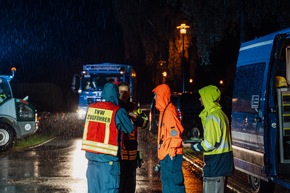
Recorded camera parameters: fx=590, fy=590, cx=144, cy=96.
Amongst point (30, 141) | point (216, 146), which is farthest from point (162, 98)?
point (30, 141)

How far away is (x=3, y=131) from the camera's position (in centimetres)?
1747

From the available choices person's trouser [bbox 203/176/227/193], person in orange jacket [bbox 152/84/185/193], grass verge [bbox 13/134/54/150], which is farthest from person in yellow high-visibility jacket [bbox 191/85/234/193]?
grass verge [bbox 13/134/54/150]

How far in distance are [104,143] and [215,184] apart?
4.69 ft

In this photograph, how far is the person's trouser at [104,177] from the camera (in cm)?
693

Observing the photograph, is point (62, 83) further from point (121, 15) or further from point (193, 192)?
point (193, 192)

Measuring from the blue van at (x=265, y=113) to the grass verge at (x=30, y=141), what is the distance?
1077 cm

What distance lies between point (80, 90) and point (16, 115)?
964cm

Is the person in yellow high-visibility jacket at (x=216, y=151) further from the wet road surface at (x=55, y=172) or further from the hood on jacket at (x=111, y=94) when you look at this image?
the wet road surface at (x=55, y=172)

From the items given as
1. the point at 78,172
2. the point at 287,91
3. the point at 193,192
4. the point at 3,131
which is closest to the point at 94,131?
the point at 287,91

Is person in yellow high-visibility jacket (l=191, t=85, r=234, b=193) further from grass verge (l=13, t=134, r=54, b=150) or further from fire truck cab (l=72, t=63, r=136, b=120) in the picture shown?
fire truck cab (l=72, t=63, r=136, b=120)

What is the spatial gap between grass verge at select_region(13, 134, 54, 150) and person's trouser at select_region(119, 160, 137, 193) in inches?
419

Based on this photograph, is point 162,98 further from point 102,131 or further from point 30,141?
point 30,141

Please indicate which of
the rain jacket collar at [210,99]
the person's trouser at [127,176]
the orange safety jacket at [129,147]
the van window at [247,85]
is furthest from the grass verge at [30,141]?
the rain jacket collar at [210,99]

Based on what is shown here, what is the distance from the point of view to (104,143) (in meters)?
6.88
